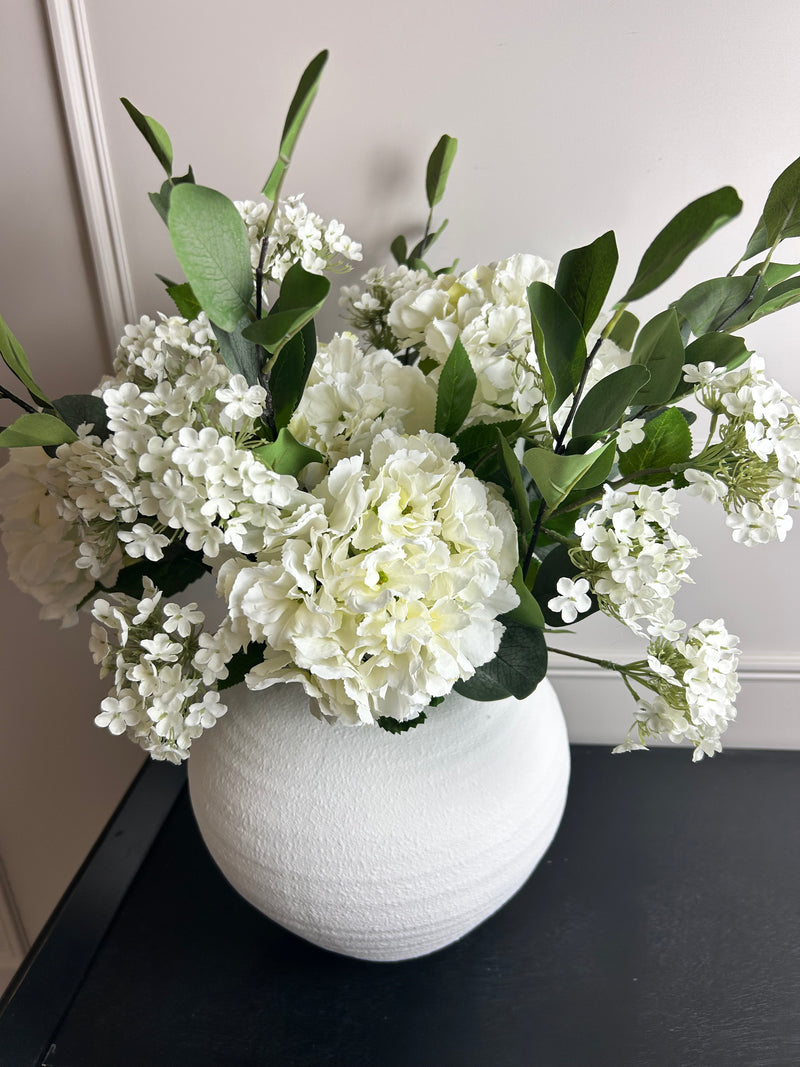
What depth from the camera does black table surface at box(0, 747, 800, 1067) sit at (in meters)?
0.58

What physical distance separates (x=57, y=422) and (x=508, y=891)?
462 mm

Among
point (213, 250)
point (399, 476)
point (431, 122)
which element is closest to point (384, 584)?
point (399, 476)

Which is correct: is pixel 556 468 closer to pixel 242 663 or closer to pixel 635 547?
pixel 635 547

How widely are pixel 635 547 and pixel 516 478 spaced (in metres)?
0.08

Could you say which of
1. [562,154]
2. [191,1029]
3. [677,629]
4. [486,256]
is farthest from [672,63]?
[191,1029]

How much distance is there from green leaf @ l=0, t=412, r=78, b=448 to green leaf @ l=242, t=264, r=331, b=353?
15cm

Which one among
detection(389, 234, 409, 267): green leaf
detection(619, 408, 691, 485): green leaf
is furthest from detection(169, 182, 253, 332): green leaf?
detection(389, 234, 409, 267): green leaf

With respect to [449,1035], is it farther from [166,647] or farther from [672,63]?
[672,63]

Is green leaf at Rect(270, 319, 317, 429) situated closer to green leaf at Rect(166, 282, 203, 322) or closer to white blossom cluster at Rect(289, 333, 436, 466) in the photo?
white blossom cluster at Rect(289, 333, 436, 466)

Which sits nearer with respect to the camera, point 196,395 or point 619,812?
point 196,395

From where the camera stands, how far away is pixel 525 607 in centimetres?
46

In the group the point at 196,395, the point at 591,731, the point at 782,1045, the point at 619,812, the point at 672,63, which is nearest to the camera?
the point at 196,395

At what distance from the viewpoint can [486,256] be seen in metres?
0.76

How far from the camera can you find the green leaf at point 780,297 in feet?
1.43
